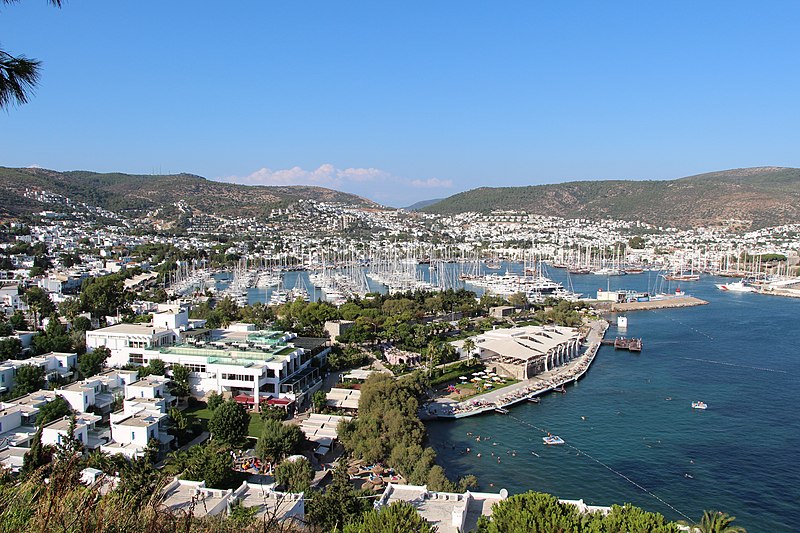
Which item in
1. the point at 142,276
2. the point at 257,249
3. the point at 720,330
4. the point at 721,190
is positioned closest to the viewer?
the point at 720,330

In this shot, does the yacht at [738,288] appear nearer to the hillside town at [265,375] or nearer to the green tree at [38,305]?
the hillside town at [265,375]

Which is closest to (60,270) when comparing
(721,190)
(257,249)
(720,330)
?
(257,249)

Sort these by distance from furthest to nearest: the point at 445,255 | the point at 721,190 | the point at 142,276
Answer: the point at 721,190, the point at 445,255, the point at 142,276

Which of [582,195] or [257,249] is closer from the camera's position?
[257,249]

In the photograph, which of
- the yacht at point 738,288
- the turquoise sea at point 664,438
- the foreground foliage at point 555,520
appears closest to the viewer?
the foreground foliage at point 555,520

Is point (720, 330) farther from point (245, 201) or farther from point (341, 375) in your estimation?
point (245, 201)

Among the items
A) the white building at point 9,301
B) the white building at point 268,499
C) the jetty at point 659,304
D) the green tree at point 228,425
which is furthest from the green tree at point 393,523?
the jetty at point 659,304

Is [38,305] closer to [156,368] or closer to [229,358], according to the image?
[156,368]
